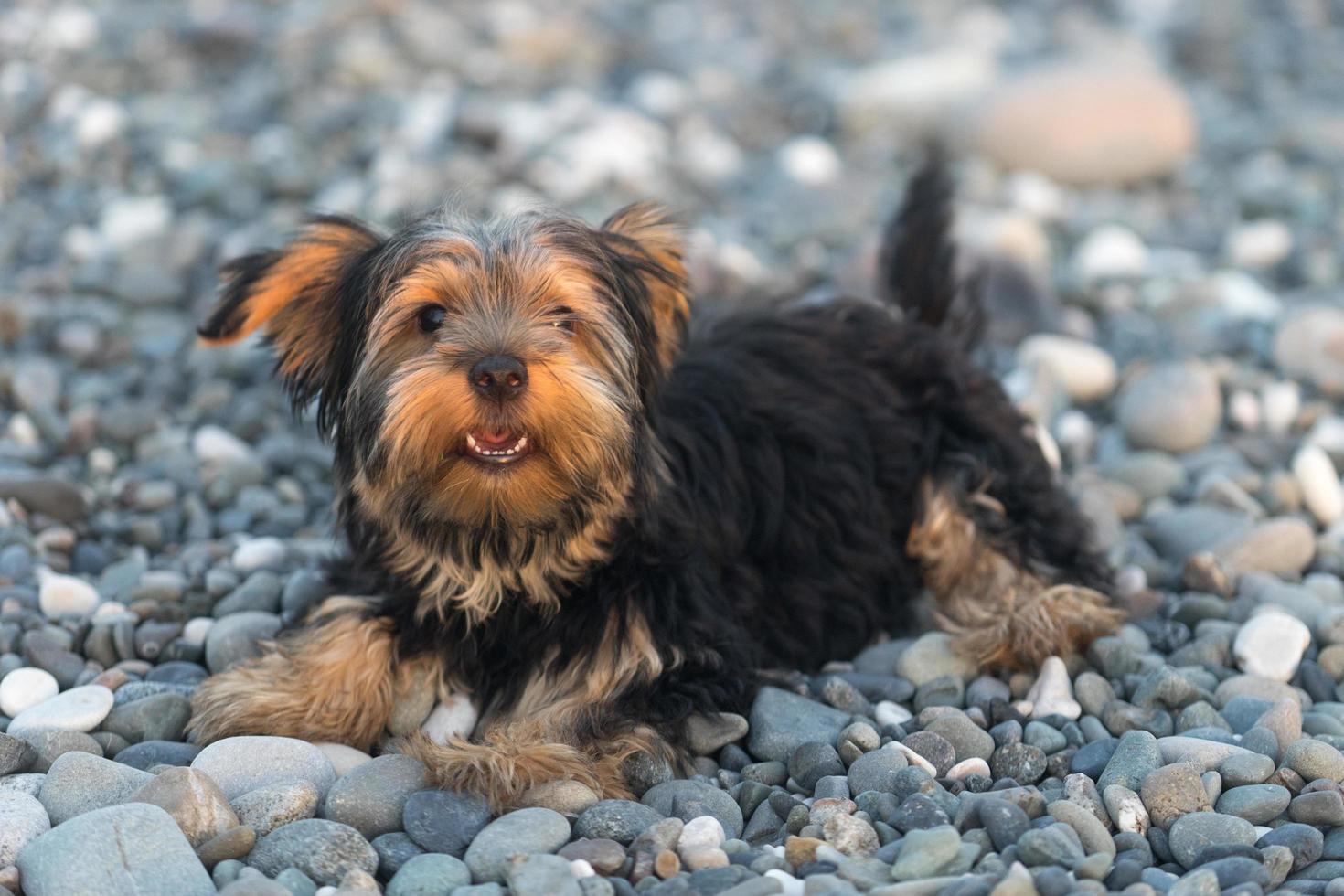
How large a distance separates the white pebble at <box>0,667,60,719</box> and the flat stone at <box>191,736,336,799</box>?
0.77 metres

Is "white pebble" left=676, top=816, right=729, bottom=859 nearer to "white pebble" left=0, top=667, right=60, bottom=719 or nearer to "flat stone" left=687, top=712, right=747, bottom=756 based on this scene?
"flat stone" left=687, top=712, right=747, bottom=756

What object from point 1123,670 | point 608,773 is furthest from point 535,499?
point 1123,670

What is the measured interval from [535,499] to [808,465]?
1.43 meters

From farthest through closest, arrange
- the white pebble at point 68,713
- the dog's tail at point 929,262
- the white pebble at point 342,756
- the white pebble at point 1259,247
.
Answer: the white pebble at point 1259,247 < the dog's tail at point 929,262 < the white pebble at point 68,713 < the white pebble at point 342,756

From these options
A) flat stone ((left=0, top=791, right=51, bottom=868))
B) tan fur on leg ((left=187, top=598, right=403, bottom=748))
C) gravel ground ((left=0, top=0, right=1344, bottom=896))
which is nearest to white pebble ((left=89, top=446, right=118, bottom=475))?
gravel ground ((left=0, top=0, right=1344, bottom=896))

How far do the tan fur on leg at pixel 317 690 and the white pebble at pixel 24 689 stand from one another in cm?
50

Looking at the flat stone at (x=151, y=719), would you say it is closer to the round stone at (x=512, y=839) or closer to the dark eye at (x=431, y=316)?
the round stone at (x=512, y=839)

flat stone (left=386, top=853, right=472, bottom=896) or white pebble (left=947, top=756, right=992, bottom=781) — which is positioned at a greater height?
flat stone (left=386, top=853, right=472, bottom=896)

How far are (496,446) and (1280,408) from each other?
4740 mm

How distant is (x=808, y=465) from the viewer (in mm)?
5473

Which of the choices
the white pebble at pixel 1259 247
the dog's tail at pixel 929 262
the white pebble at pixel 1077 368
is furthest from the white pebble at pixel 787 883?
the white pebble at pixel 1259 247

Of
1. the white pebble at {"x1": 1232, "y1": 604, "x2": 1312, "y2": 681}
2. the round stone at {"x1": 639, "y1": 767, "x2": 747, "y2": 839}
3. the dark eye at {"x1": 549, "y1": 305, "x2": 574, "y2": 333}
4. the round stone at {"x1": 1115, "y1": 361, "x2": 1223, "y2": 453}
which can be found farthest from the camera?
the round stone at {"x1": 1115, "y1": 361, "x2": 1223, "y2": 453}

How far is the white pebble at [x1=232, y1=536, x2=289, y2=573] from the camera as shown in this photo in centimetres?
593

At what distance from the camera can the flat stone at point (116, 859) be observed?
146 inches
